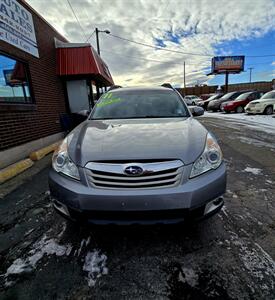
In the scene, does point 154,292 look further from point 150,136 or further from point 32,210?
point 32,210

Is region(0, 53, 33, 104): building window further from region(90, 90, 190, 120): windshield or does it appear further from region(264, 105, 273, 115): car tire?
region(264, 105, 273, 115): car tire

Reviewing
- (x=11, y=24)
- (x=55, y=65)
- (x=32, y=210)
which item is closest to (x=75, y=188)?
(x=32, y=210)

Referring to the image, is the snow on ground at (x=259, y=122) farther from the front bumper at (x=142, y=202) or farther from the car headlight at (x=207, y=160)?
the front bumper at (x=142, y=202)

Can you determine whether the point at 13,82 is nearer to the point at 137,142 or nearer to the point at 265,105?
the point at 137,142

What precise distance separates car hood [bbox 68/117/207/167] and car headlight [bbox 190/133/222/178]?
50 mm

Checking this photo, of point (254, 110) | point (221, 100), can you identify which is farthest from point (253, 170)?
point (221, 100)

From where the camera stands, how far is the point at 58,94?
8.43 meters

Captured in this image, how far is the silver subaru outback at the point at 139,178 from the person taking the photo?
5.60ft

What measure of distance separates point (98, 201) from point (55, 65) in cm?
816

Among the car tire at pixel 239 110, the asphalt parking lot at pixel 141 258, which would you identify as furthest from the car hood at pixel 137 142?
the car tire at pixel 239 110

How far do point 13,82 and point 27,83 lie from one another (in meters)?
0.58

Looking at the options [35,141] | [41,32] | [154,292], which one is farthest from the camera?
[41,32]

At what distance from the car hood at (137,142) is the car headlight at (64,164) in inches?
2.3

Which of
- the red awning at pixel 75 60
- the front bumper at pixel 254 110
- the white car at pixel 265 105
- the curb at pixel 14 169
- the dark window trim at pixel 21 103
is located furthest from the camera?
the front bumper at pixel 254 110
